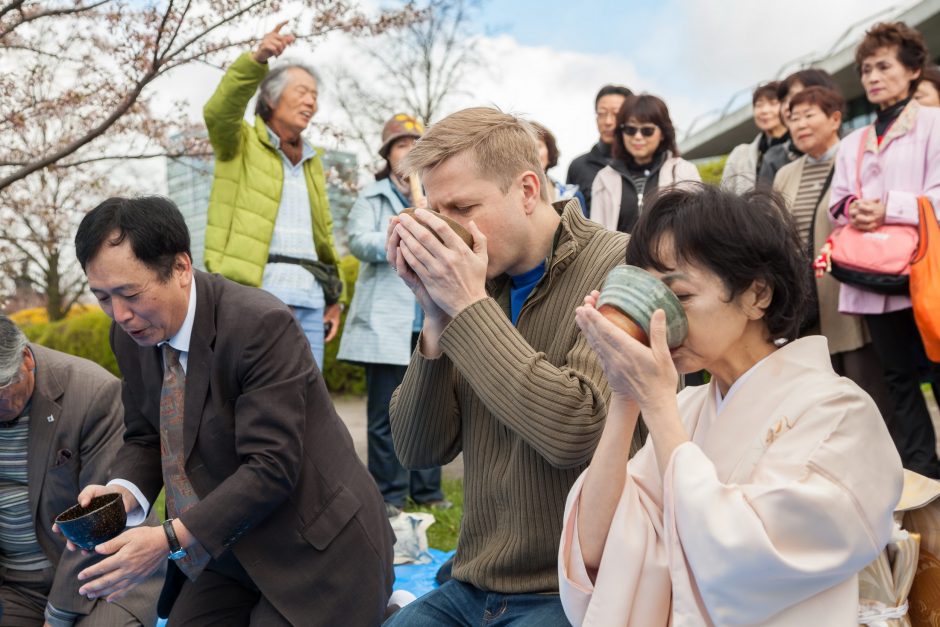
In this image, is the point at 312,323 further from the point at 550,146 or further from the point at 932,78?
the point at 932,78

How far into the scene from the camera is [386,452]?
207 inches

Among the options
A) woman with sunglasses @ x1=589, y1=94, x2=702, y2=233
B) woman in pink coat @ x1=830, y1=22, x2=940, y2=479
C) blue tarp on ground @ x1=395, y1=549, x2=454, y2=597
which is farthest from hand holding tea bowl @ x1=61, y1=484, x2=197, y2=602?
woman in pink coat @ x1=830, y1=22, x2=940, y2=479

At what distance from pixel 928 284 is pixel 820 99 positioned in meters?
1.45

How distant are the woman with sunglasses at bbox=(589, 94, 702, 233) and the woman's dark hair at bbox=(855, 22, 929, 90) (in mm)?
1194

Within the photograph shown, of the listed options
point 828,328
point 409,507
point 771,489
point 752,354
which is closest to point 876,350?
point 828,328

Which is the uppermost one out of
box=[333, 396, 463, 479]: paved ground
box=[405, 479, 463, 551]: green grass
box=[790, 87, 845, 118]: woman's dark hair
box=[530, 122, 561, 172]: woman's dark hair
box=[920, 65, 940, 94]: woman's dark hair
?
box=[920, 65, 940, 94]: woman's dark hair

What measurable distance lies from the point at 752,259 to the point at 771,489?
498mm

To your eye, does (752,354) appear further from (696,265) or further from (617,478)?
(617,478)

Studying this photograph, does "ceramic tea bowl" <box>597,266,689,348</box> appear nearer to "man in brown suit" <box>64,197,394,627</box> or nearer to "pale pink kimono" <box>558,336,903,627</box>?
"pale pink kimono" <box>558,336,903,627</box>

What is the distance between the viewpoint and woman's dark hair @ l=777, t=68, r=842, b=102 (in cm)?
525

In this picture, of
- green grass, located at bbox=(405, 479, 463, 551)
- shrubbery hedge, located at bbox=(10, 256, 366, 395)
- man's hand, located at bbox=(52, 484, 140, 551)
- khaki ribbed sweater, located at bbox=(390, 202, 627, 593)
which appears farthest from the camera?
shrubbery hedge, located at bbox=(10, 256, 366, 395)

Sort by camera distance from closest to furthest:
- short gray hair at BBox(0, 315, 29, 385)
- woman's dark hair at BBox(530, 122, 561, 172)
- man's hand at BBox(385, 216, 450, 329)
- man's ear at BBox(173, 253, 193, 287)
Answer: man's hand at BBox(385, 216, 450, 329) < man's ear at BBox(173, 253, 193, 287) < short gray hair at BBox(0, 315, 29, 385) < woman's dark hair at BBox(530, 122, 561, 172)

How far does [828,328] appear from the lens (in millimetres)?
4941

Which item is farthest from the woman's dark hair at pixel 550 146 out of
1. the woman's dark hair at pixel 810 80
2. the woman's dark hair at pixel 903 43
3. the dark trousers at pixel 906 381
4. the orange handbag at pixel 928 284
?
the orange handbag at pixel 928 284
